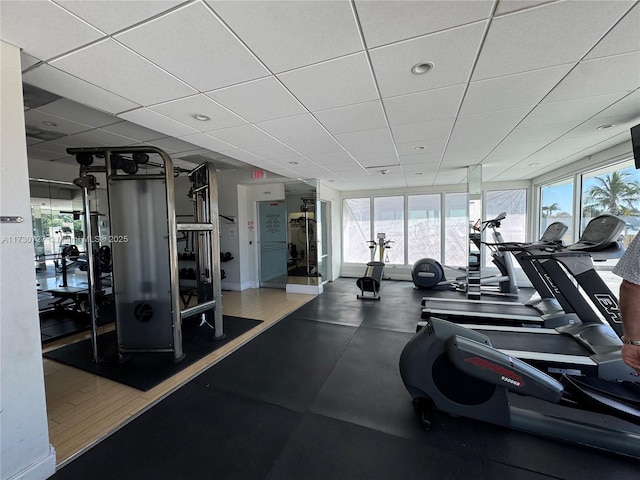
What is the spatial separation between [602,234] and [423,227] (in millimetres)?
4621

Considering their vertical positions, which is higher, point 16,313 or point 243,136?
point 243,136

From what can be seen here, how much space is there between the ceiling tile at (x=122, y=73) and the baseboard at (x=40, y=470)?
2433 mm

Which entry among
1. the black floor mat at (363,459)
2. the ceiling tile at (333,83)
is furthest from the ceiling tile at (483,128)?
the black floor mat at (363,459)

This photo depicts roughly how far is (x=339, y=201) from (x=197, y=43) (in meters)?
6.33

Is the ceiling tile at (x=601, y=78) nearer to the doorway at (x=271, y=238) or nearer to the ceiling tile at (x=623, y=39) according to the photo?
the ceiling tile at (x=623, y=39)

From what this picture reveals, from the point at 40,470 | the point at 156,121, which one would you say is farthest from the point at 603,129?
the point at 40,470

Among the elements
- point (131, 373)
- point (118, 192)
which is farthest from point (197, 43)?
point (131, 373)

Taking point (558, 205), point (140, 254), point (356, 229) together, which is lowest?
point (140, 254)

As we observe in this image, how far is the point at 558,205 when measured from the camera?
519 cm

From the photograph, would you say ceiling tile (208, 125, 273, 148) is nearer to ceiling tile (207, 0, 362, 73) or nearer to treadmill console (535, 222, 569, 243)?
ceiling tile (207, 0, 362, 73)

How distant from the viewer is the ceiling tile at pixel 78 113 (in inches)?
102

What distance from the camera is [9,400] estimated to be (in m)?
1.39

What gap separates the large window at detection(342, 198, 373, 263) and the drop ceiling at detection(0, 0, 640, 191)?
4.22 m

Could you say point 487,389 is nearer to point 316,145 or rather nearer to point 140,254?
point 316,145
